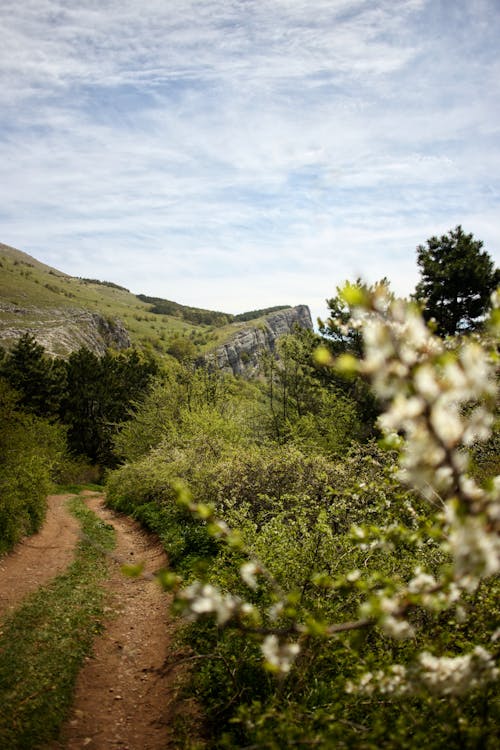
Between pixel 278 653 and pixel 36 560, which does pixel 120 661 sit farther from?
pixel 278 653

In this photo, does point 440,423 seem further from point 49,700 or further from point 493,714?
point 49,700

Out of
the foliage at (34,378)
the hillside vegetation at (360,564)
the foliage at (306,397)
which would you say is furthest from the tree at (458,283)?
the foliage at (34,378)

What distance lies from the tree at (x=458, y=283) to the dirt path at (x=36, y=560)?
20573 mm

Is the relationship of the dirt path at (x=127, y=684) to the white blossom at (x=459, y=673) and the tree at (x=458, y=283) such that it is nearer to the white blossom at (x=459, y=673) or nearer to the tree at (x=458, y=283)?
the white blossom at (x=459, y=673)

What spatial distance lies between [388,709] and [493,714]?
103 cm

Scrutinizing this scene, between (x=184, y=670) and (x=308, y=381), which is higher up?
(x=308, y=381)

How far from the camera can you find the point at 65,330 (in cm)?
8944

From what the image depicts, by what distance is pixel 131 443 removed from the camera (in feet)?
113

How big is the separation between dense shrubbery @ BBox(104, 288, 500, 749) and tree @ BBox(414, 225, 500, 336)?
9979mm

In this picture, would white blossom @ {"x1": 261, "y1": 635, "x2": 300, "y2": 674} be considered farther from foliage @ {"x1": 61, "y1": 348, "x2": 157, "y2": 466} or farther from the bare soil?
foliage @ {"x1": 61, "y1": 348, "x2": 157, "y2": 466}

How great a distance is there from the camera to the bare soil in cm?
646

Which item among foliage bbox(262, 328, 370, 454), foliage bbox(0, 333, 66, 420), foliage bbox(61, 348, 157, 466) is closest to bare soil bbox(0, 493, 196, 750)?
foliage bbox(262, 328, 370, 454)

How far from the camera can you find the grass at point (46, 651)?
6.17 meters

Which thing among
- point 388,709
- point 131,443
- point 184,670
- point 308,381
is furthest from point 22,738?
point 131,443
